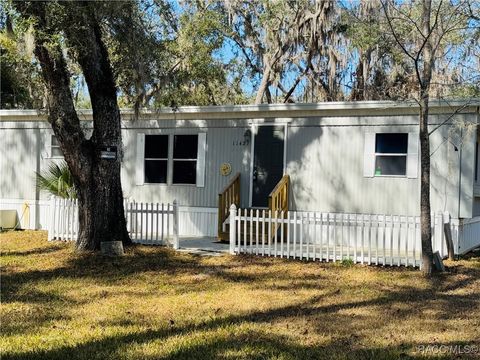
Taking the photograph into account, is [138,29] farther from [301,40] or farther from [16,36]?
[301,40]

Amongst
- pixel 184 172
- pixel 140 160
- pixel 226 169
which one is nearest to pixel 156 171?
pixel 140 160

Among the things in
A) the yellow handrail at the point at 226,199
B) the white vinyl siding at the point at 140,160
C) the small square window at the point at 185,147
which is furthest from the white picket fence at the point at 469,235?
the white vinyl siding at the point at 140,160

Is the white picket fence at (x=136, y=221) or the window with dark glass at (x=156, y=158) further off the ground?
the window with dark glass at (x=156, y=158)

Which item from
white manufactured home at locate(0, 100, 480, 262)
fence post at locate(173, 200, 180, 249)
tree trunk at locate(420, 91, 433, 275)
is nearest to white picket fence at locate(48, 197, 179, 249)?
fence post at locate(173, 200, 180, 249)

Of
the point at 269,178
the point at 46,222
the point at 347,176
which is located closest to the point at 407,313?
the point at 347,176

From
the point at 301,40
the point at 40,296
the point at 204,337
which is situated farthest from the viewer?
the point at 301,40

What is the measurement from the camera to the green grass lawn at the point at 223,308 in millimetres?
4777

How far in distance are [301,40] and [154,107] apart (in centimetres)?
759

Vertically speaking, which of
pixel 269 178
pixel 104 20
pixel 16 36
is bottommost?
pixel 269 178

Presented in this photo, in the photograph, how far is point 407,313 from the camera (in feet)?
20.2

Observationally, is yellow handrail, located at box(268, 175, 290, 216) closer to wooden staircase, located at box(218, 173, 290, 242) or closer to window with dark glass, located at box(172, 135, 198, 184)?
wooden staircase, located at box(218, 173, 290, 242)

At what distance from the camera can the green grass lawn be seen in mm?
4777

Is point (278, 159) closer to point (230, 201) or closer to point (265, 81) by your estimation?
point (230, 201)

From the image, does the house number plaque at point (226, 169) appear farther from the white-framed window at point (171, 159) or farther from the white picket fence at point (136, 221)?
the white picket fence at point (136, 221)
